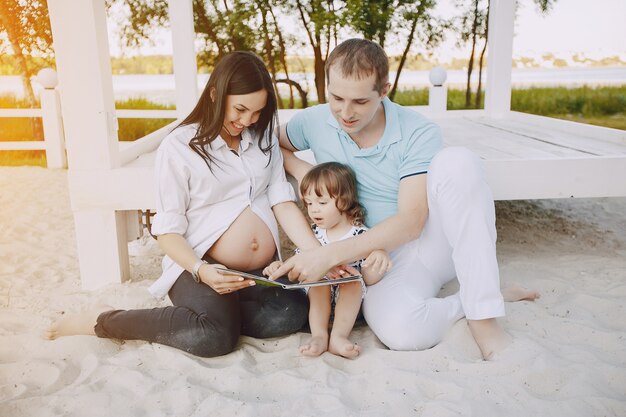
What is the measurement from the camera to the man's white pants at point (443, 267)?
6.35 ft

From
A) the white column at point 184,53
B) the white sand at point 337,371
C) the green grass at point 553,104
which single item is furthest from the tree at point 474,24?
the white sand at point 337,371

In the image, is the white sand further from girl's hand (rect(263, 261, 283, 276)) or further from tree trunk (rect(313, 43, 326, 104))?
tree trunk (rect(313, 43, 326, 104))

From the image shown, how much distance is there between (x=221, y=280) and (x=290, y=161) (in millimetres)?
731

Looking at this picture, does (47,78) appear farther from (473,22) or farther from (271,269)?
(473,22)

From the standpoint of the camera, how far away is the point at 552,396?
1701mm

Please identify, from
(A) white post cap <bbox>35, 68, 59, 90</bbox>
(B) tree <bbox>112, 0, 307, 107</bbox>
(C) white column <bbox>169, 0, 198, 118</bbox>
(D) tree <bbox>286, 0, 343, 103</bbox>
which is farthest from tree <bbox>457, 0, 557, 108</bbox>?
(A) white post cap <bbox>35, 68, 59, 90</bbox>

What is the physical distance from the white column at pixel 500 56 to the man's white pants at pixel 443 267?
330 cm

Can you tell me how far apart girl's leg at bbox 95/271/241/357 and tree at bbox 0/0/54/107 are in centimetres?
706

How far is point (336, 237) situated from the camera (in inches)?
88.5

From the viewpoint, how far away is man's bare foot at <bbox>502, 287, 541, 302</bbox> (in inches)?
95.9

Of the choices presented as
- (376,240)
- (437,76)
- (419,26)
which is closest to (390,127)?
(376,240)

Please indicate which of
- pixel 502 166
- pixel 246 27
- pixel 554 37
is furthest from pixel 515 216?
pixel 554 37

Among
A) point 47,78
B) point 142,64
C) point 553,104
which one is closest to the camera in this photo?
point 47,78

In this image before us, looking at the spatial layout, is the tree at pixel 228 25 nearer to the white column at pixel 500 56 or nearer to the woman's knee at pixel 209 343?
the white column at pixel 500 56
